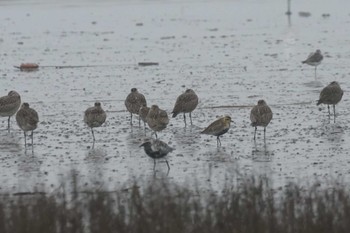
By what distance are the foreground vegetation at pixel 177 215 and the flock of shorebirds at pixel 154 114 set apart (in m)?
4.84

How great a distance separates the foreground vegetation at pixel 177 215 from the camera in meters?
9.77

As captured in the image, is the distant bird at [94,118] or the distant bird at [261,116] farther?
the distant bird at [94,118]

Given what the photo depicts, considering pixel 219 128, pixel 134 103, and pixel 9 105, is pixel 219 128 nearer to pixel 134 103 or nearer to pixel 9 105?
pixel 134 103

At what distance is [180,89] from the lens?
24.4m

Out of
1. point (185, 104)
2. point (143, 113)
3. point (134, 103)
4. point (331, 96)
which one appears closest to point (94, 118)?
point (143, 113)

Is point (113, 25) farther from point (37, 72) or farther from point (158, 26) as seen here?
point (37, 72)

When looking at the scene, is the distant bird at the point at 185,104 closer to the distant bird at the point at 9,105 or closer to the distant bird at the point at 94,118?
the distant bird at the point at 94,118

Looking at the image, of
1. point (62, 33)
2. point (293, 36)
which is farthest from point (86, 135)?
point (62, 33)

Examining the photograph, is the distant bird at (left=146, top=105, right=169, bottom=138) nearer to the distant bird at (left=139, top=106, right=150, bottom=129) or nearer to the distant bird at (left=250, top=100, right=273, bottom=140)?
the distant bird at (left=139, top=106, right=150, bottom=129)

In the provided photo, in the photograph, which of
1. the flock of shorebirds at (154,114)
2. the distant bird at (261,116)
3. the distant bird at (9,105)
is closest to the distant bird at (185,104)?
the flock of shorebirds at (154,114)

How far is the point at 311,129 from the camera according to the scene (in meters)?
18.2

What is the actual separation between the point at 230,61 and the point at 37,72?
5956 mm

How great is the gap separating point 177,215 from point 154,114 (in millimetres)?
7692

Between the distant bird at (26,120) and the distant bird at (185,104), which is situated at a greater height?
the distant bird at (185,104)
